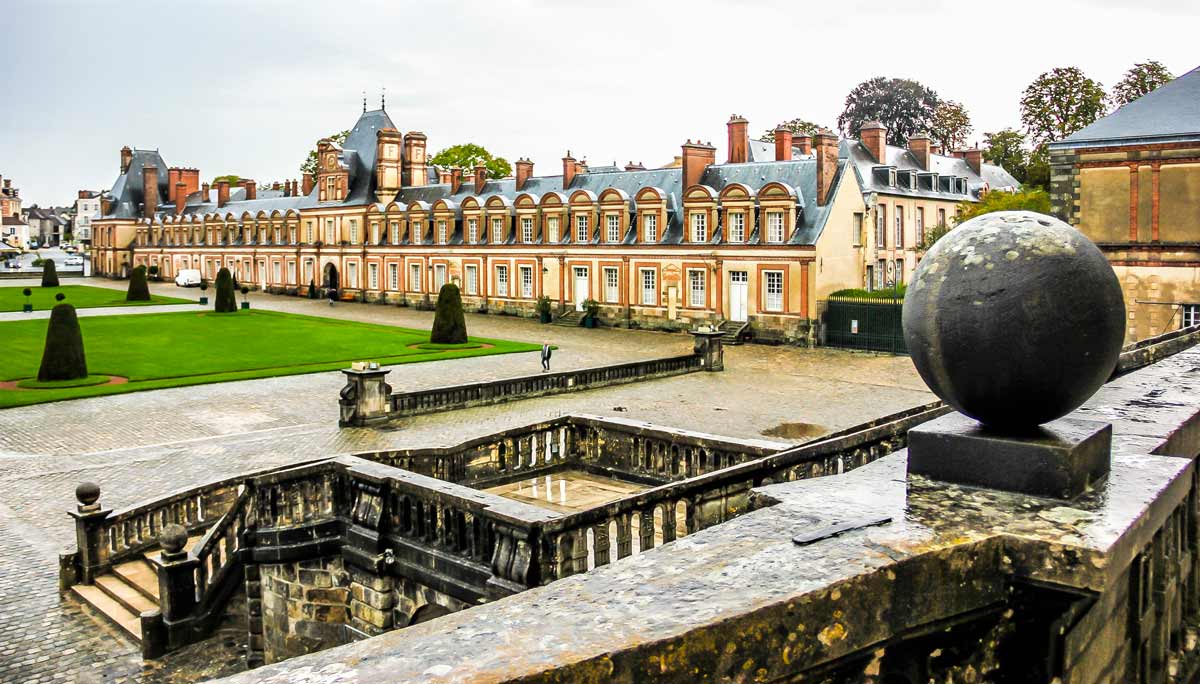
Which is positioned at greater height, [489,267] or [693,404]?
[489,267]

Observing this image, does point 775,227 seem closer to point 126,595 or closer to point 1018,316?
point 126,595

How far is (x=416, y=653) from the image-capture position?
9.16 ft

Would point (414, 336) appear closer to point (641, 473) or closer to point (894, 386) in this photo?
point (894, 386)

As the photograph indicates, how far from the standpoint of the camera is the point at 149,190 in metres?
84.6

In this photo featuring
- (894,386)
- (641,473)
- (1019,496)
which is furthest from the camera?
(894,386)

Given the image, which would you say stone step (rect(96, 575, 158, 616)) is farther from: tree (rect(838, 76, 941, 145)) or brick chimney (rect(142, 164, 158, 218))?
brick chimney (rect(142, 164, 158, 218))

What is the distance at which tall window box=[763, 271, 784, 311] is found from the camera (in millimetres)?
36219

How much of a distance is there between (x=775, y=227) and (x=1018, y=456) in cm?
3272

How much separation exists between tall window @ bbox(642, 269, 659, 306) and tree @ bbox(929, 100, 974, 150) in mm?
37117

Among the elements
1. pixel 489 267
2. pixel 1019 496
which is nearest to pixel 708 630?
pixel 1019 496

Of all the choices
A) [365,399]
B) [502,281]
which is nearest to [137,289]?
[502,281]

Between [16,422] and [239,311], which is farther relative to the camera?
[239,311]

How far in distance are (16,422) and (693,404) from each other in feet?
47.5

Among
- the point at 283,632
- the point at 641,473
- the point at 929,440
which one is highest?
the point at 929,440
